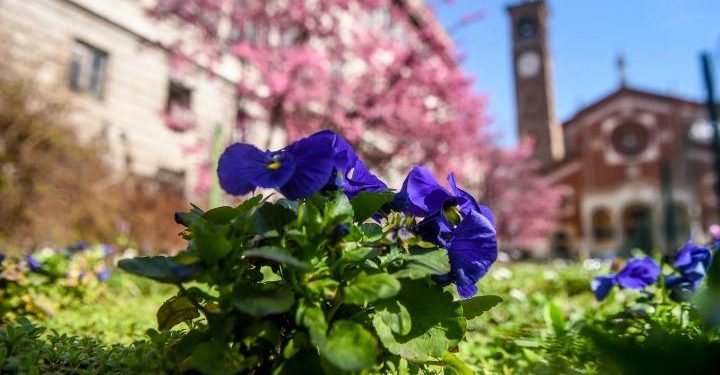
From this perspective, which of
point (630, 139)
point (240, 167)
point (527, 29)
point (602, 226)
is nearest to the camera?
point (240, 167)

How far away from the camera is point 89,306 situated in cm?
386

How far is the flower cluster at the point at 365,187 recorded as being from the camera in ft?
3.59

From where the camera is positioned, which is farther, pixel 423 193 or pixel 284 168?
pixel 423 193

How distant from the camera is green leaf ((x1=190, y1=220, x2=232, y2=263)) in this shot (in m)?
0.94

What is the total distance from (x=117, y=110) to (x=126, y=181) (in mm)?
2441

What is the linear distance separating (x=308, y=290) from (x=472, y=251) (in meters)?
0.41

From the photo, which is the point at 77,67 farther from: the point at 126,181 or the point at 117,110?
the point at 126,181

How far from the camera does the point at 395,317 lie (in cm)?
103

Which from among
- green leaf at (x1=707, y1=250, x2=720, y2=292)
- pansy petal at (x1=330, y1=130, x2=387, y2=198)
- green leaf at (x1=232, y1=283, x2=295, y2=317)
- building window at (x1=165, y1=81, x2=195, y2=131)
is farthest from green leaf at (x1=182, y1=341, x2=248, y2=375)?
A: building window at (x1=165, y1=81, x2=195, y2=131)

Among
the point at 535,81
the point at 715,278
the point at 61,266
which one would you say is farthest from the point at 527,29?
the point at 715,278

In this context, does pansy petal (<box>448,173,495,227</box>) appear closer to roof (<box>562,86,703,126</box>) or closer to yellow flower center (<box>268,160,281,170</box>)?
yellow flower center (<box>268,160,281,170</box>)

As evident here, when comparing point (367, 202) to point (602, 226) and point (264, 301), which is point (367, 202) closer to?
point (264, 301)

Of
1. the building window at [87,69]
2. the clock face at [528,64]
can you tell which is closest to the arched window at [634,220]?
the clock face at [528,64]

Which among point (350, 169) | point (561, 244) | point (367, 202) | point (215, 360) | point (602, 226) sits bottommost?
point (215, 360)
